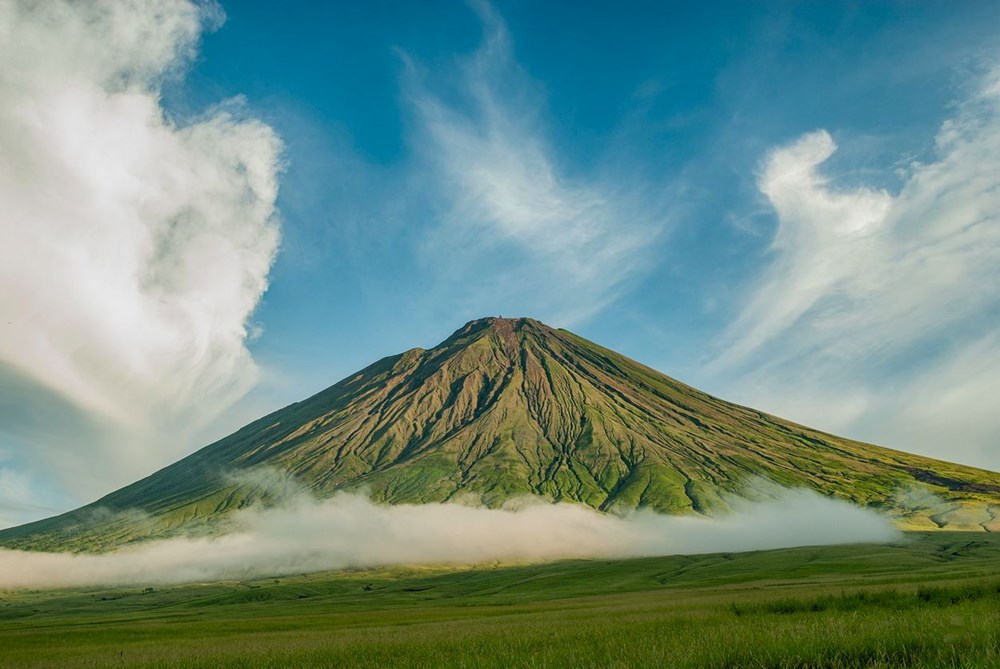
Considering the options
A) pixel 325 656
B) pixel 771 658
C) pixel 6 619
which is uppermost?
pixel 771 658

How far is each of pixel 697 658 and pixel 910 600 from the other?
19.2 m

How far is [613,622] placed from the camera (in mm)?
27453

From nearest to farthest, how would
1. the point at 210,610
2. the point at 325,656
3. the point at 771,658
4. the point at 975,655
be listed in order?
1. the point at 975,655
2. the point at 771,658
3. the point at 325,656
4. the point at 210,610

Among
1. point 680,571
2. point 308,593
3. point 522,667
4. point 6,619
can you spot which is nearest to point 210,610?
point 308,593

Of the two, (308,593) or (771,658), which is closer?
(771,658)

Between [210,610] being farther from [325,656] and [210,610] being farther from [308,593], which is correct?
[325,656]

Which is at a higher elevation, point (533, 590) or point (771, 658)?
point (771, 658)

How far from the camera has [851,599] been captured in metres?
24.4

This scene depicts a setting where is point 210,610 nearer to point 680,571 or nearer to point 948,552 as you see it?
point 680,571

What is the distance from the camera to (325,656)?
1755cm

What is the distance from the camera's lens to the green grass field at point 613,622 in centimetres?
915

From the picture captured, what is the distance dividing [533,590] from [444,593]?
26799mm

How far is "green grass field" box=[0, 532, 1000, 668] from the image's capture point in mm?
9148

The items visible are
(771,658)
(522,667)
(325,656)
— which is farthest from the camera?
(325,656)
